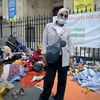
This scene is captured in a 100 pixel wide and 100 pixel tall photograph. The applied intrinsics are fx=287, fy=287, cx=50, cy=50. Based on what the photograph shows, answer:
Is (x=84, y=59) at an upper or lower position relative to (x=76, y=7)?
lower

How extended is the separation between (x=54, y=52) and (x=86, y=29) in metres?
4.32

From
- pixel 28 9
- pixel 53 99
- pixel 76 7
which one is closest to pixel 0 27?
pixel 28 9

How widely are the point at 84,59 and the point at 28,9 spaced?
31.0ft

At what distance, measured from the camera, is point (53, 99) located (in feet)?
19.7

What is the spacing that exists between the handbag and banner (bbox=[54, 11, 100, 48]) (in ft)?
13.0

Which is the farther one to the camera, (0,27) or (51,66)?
(0,27)

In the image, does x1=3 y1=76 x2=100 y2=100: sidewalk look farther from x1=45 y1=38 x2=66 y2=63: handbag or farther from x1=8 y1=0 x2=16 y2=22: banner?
x1=8 y1=0 x2=16 y2=22: banner

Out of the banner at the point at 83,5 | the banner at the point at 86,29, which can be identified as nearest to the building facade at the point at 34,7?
the banner at the point at 83,5

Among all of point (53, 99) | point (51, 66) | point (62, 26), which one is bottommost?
point (53, 99)

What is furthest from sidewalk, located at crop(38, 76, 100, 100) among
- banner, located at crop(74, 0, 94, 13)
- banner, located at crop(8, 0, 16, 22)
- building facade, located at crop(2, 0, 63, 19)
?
banner, located at crop(8, 0, 16, 22)

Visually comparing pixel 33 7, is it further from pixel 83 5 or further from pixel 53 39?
pixel 53 39

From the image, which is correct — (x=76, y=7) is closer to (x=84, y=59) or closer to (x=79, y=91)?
(x=84, y=59)

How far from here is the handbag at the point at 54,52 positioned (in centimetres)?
525

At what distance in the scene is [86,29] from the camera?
30.7 ft
